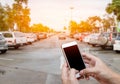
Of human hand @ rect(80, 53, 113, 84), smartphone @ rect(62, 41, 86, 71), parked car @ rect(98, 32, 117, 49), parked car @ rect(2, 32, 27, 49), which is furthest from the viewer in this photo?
parked car @ rect(2, 32, 27, 49)

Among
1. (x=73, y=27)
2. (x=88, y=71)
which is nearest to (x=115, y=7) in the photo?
(x=88, y=71)

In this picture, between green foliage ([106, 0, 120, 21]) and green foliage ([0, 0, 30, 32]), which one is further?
green foliage ([0, 0, 30, 32])

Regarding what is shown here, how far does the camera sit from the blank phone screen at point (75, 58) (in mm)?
2102

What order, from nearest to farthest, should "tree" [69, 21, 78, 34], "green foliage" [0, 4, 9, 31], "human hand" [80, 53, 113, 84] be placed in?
"human hand" [80, 53, 113, 84] → "green foliage" [0, 4, 9, 31] → "tree" [69, 21, 78, 34]

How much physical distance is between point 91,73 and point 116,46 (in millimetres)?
23433

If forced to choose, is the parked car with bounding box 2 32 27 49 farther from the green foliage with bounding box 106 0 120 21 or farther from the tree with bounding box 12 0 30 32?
the tree with bounding box 12 0 30 32

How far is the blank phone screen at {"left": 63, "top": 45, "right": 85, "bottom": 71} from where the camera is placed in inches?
82.7

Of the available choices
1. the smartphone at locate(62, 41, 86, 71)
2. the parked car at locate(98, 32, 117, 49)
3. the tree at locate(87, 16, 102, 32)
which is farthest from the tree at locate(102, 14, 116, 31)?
the smartphone at locate(62, 41, 86, 71)

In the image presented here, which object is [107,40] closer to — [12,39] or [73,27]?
[12,39]

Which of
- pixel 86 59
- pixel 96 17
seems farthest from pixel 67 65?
pixel 96 17

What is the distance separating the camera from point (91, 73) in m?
1.93

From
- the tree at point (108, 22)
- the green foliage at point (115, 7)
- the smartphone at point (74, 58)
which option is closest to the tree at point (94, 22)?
the tree at point (108, 22)

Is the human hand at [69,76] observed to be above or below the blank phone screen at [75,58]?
below

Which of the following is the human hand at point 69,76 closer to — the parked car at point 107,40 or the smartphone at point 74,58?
the smartphone at point 74,58
